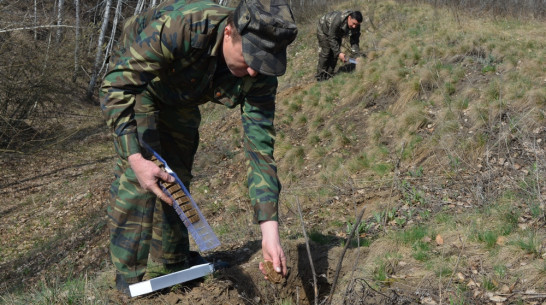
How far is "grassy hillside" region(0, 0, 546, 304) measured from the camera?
3268mm

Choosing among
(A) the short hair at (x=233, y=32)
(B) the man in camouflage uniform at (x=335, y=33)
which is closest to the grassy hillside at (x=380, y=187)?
(B) the man in camouflage uniform at (x=335, y=33)

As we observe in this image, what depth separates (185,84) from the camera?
3.01 m

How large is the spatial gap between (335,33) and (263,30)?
9253 mm

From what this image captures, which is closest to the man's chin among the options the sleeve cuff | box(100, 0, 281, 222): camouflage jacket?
box(100, 0, 281, 222): camouflage jacket

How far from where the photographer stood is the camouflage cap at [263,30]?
2456 mm

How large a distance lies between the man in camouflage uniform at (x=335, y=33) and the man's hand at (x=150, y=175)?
891cm

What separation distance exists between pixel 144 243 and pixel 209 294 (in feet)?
1.72

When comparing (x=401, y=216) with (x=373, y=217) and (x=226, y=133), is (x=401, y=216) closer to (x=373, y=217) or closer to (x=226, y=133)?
(x=373, y=217)

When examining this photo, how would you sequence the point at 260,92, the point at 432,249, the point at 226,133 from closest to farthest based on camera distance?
the point at 260,92, the point at 432,249, the point at 226,133

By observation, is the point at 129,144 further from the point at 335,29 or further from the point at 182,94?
the point at 335,29

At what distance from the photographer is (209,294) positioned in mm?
3258

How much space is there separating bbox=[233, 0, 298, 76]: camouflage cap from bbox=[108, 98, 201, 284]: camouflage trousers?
3.34 ft

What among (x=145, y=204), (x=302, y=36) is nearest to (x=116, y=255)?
(x=145, y=204)

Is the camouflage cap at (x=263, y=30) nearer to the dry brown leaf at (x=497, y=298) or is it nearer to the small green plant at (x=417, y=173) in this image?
the dry brown leaf at (x=497, y=298)
